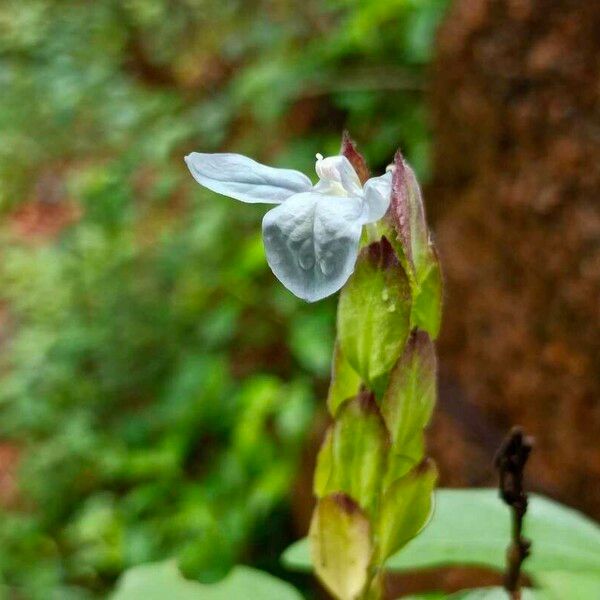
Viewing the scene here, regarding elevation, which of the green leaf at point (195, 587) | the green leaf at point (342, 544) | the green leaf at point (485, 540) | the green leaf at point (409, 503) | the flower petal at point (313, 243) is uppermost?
the flower petal at point (313, 243)

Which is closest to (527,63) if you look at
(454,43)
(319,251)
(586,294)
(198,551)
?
(454,43)

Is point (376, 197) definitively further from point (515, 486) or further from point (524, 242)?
point (524, 242)

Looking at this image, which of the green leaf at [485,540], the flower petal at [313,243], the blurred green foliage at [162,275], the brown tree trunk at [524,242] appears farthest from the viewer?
the blurred green foliage at [162,275]

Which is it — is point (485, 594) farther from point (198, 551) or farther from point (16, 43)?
point (16, 43)

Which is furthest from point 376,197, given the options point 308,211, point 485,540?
point 485,540

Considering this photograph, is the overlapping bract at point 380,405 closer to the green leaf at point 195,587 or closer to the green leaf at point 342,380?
the green leaf at point 342,380

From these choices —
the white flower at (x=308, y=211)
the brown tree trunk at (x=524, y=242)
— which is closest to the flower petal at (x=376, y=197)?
the white flower at (x=308, y=211)

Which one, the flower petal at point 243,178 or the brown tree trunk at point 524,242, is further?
the brown tree trunk at point 524,242

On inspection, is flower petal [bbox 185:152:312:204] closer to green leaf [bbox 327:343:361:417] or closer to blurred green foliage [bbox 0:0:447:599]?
green leaf [bbox 327:343:361:417]
